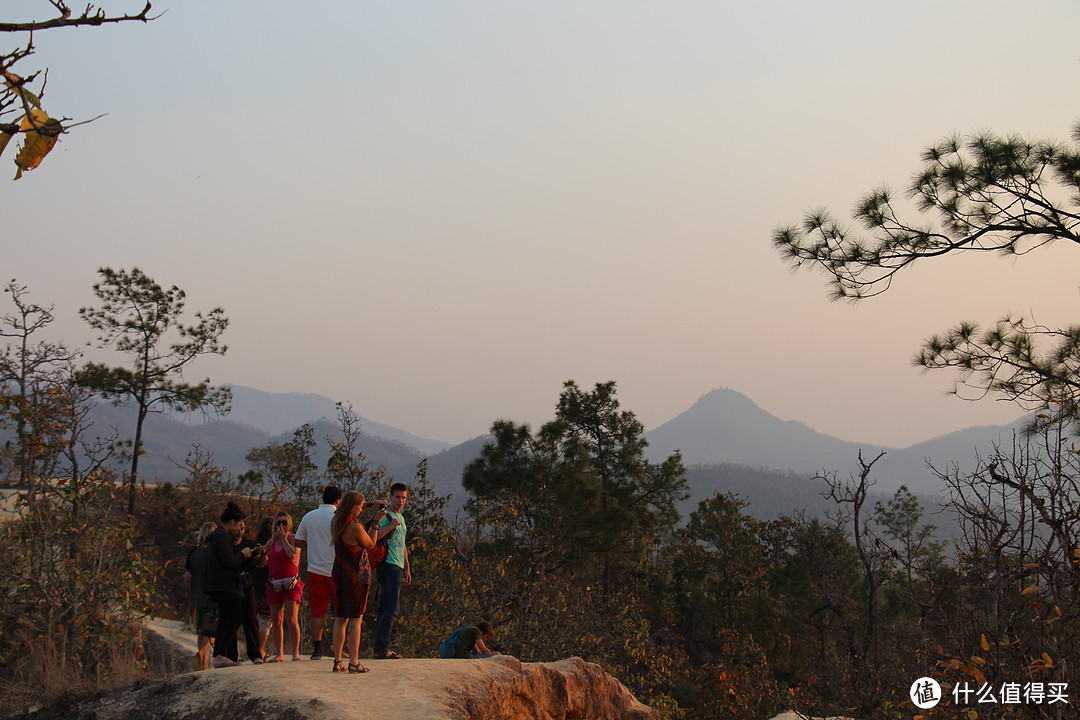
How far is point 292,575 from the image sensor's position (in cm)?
719

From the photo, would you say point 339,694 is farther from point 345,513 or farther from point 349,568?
point 345,513

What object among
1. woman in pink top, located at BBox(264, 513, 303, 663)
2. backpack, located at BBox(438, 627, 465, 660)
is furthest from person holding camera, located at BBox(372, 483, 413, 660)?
backpack, located at BBox(438, 627, 465, 660)

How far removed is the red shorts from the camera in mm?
6805

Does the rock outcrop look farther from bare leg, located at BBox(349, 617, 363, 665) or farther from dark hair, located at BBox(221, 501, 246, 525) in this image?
dark hair, located at BBox(221, 501, 246, 525)

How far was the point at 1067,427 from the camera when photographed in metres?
7.68

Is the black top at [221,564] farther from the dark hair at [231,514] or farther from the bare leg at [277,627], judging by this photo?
the bare leg at [277,627]

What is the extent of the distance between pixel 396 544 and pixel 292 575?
1.05 meters

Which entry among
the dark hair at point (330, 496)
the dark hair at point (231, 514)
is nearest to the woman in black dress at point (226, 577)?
the dark hair at point (231, 514)

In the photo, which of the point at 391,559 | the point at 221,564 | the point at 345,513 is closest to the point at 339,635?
the point at 391,559

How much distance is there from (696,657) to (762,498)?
139 metres

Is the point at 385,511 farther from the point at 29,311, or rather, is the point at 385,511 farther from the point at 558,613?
the point at 29,311

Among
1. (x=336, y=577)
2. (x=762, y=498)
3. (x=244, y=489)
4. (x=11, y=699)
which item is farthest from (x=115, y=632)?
(x=762, y=498)

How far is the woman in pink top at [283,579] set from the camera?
709 centimetres

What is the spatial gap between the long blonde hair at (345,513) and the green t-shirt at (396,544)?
0.56 m
